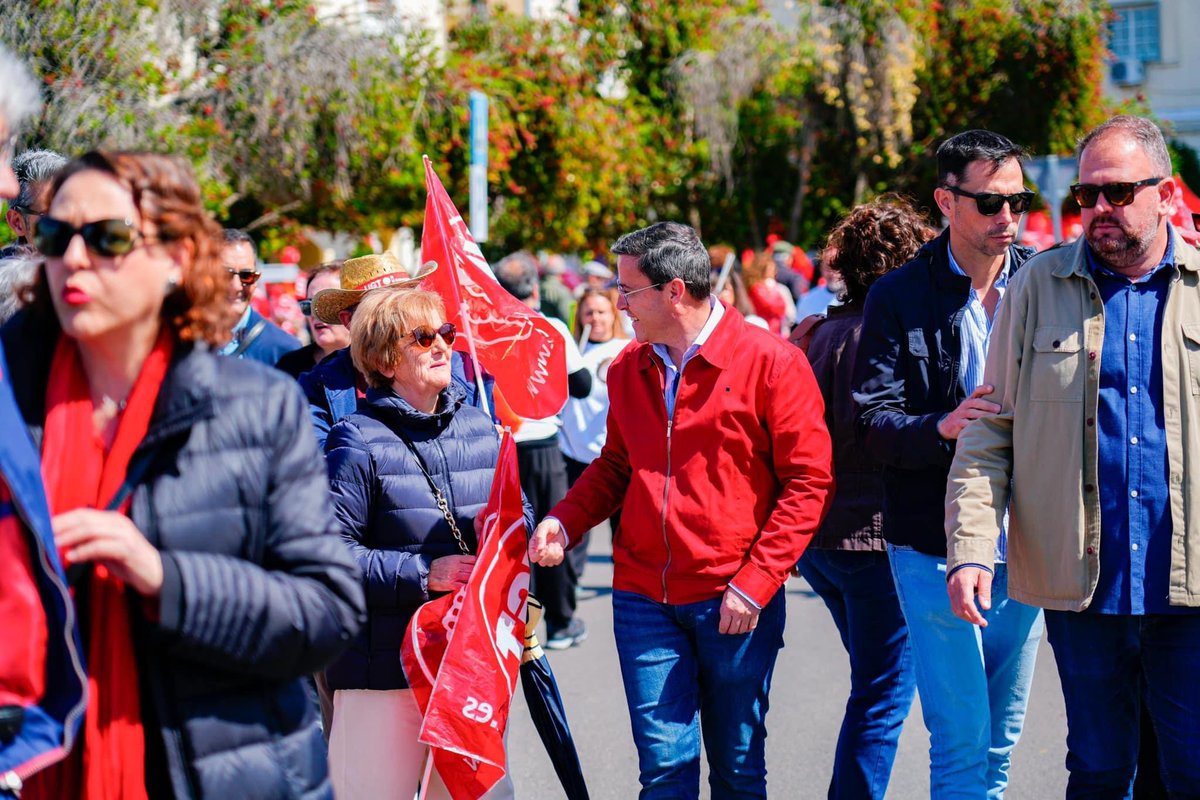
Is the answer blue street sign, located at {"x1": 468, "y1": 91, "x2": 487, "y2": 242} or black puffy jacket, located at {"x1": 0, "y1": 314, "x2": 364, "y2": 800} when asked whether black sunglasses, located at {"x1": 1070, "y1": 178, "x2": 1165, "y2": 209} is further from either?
blue street sign, located at {"x1": 468, "y1": 91, "x2": 487, "y2": 242}

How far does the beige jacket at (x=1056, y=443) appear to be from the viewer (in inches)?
131

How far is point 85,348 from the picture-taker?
2219 millimetres

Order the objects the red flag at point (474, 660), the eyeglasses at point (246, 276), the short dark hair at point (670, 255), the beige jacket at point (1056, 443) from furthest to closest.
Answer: the eyeglasses at point (246, 276) → the short dark hair at point (670, 255) → the red flag at point (474, 660) → the beige jacket at point (1056, 443)

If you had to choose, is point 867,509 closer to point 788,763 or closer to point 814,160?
point 788,763

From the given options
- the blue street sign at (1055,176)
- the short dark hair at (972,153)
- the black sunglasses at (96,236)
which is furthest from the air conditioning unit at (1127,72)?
the black sunglasses at (96,236)

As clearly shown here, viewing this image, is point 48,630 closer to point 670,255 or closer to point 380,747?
point 380,747

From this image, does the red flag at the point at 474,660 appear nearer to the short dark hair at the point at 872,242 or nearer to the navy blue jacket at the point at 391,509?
the navy blue jacket at the point at 391,509

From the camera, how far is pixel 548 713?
4.09 meters

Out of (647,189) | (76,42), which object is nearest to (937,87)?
(647,189)

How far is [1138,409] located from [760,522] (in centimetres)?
111

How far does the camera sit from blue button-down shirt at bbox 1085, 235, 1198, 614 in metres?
3.35

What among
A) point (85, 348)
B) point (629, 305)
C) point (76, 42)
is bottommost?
point (629, 305)

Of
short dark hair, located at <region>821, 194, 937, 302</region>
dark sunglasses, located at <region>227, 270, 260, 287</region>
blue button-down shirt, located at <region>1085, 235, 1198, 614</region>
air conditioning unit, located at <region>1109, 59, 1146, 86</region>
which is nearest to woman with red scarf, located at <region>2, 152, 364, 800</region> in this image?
blue button-down shirt, located at <region>1085, 235, 1198, 614</region>

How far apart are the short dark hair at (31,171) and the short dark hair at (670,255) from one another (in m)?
1.86
